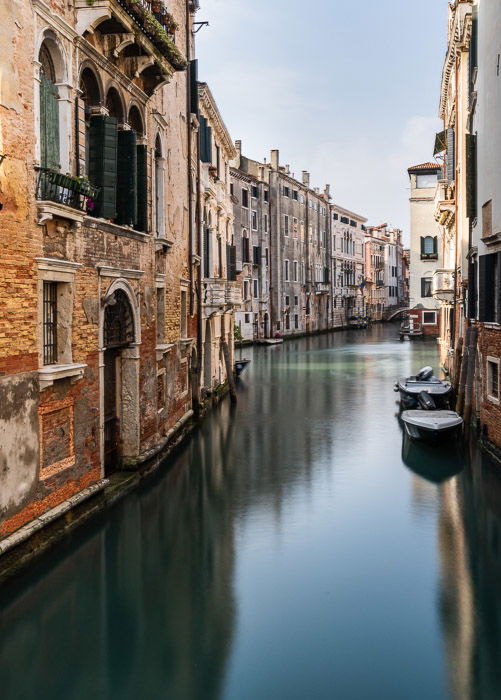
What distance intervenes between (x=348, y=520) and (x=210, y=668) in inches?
184

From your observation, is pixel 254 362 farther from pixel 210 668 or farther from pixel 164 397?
pixel 210 668

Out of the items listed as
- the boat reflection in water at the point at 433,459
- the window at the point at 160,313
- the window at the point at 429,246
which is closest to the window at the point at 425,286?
the window at the point at 429,246

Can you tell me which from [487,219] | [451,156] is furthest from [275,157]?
[487,219]

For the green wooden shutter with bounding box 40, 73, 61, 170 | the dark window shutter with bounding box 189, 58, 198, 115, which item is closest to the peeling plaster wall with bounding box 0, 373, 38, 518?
the green wooden shutter with bounding box 40, 73, 61, 170

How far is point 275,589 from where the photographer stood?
7934mm

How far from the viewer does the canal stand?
19.8 ft

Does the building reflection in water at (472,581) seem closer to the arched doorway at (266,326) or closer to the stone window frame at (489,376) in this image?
the stone window frame at (489,376)

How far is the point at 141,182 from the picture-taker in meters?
11.8

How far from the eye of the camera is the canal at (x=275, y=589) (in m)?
6.04

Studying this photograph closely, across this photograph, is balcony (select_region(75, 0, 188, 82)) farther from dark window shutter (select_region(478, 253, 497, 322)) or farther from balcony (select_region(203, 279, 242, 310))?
balcony (select_region(203, 279, 242, 310))

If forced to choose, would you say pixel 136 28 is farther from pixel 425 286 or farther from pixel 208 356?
pixel 425 286

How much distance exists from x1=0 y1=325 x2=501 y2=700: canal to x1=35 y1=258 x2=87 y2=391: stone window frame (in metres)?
2.03

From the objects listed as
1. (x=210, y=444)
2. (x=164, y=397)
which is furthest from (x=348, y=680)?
(x=210, y=444)

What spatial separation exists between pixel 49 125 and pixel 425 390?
12.6 metres
